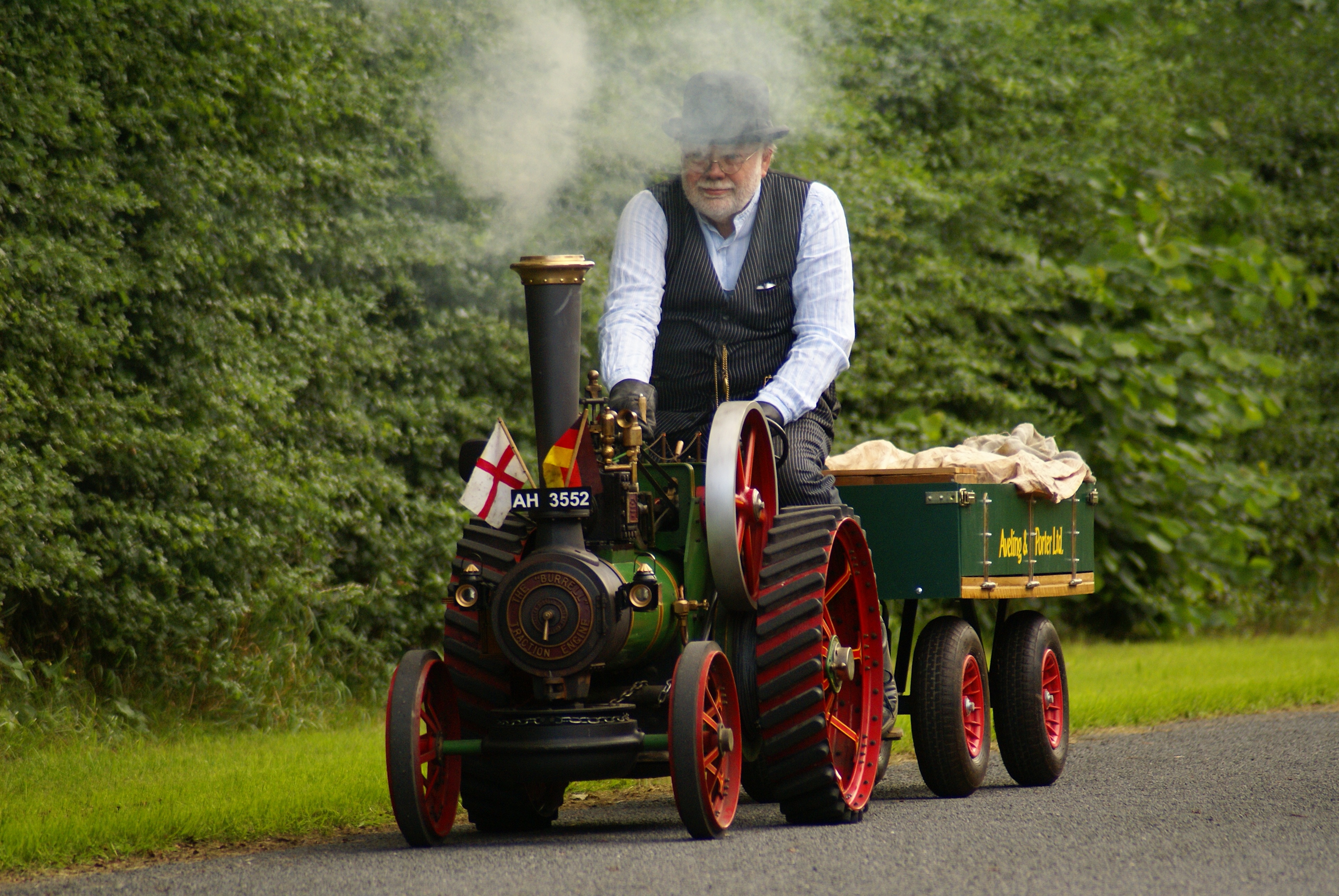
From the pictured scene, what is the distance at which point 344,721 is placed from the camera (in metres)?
7.40

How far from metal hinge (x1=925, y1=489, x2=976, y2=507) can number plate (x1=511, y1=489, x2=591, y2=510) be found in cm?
171

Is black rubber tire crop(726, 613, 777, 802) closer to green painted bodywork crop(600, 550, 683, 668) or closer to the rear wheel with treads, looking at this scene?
the rear wheel with treads

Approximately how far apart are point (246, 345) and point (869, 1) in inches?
190

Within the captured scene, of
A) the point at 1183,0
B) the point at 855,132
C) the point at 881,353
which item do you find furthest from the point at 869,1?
the point at 1183,0

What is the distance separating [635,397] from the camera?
493 cm

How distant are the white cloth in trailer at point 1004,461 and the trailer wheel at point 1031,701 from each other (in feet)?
1.70

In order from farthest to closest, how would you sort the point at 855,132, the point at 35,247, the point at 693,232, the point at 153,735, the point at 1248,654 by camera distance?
the point at 1248,654 < the point at 855,132 < the point at 153,735 < the point at 35,247 < the point at 693,232

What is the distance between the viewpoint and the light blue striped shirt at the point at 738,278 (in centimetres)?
520

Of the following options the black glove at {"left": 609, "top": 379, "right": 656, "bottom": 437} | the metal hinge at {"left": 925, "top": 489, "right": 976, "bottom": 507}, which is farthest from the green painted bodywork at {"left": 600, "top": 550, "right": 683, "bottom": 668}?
the metal hinge at {"left": 925, "top": 489, "right": 976, "bottom": 507}

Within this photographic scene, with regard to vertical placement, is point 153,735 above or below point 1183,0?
below

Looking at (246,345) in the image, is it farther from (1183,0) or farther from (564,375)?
(1183,0)

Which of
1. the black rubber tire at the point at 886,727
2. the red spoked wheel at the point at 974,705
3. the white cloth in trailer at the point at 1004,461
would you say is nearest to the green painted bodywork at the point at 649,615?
the black rubber tire at the point at 886,727

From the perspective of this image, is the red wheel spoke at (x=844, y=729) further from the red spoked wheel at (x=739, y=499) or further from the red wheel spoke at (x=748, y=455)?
the red wheel spoke at (x=748, y=455)

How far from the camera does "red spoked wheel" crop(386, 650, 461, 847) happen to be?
14.3 feet
